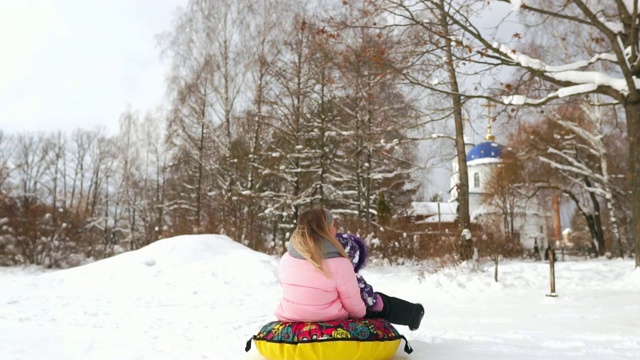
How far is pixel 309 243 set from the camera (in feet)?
11.7

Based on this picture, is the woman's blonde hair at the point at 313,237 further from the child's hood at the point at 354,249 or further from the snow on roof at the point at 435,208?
the snow on roof at the point at 435,208

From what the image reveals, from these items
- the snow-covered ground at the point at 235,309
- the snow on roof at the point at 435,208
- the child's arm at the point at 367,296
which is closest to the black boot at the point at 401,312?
the child's arm at the point at 367,296

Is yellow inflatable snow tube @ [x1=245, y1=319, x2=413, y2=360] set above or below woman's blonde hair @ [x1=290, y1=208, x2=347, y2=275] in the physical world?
below

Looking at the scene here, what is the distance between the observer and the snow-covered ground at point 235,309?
16.1ft

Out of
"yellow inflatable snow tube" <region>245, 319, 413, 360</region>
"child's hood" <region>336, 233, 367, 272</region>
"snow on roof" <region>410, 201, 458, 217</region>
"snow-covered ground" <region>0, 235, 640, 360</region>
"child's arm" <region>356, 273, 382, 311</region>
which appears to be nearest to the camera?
"yellow inflatable snow tube" <region>245, 319, 413, 360</region>

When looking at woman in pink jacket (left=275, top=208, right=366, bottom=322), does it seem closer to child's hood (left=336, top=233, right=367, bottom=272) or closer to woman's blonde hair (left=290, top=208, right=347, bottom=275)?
woman's blonde hair (left=290, top=208, right=347, bottom=275)

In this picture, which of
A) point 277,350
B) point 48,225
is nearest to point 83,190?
point 48,225

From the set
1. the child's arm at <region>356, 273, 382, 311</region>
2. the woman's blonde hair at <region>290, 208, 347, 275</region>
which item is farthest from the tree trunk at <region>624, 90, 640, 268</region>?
the woman's blonde hair at <region>290, 208, 347, 275</region>

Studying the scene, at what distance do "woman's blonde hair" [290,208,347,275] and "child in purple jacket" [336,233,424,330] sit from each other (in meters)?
0.27

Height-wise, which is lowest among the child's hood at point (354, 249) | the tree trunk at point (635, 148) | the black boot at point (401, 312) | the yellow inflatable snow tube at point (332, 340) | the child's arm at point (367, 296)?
the yellow inflatable snow tube at point (332, 340)

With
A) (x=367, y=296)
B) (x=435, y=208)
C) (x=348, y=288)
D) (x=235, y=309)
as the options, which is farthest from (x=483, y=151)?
(x=348, y=288)

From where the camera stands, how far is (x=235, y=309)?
8.77 m

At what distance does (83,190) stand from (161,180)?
9.90 meters

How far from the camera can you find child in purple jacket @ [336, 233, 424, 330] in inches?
149
